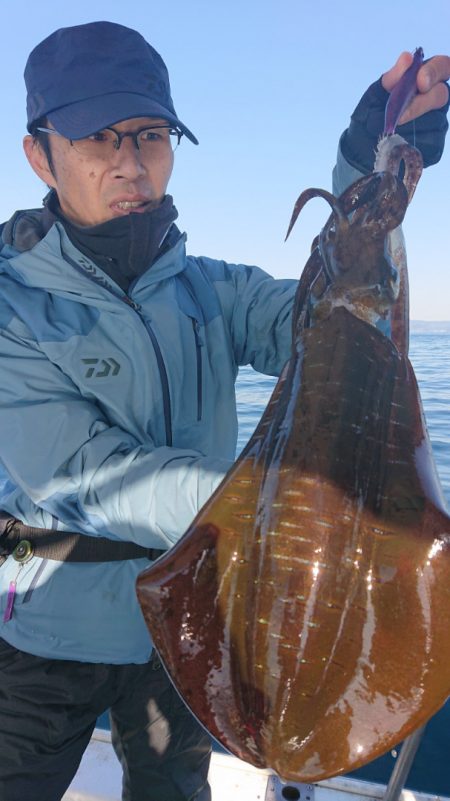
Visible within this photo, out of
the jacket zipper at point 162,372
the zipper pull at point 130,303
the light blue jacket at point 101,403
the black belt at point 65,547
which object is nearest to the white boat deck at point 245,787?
the light blue jacket at point 101,403

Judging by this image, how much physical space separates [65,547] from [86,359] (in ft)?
2.70

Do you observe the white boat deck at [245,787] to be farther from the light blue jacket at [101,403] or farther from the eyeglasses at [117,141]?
the eyeglasses at [117,141]

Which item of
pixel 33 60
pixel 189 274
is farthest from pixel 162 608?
pixel 33 60

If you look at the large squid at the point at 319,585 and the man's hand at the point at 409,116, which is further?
the man's hand at the point at 409,116

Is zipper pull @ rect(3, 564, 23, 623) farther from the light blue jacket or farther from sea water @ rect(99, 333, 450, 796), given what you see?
sea water @ rect(99, 333, 450, 796)

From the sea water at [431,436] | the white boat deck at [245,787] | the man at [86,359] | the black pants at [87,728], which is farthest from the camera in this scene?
the sea water at [431,436]

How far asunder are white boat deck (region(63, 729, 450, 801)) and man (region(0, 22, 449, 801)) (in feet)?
2.92

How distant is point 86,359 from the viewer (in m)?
2.32

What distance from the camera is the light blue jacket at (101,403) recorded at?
2.06 metres

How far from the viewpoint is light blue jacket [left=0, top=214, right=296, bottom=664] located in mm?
2061

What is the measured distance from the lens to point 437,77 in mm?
2154

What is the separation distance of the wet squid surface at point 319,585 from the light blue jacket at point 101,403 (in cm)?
49

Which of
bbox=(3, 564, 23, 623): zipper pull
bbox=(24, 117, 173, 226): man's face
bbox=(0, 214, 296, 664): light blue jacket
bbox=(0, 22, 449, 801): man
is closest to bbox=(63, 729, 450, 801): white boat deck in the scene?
bbox=(0, 22, 449, 801): man

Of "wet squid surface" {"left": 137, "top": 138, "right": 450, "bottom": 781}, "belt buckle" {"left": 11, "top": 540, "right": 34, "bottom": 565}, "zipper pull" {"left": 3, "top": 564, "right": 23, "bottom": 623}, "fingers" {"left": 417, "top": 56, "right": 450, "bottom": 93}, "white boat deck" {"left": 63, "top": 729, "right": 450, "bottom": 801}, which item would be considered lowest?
"white boat deck" {"left": 63, "top": 729, "right": 450, "bottom": 801}
